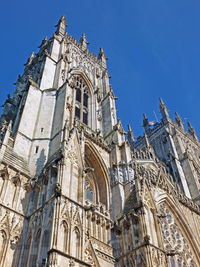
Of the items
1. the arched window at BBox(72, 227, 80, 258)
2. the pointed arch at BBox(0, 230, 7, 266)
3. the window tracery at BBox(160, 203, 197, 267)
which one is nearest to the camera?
the arched window at BBox(72, 227, 80, 258)

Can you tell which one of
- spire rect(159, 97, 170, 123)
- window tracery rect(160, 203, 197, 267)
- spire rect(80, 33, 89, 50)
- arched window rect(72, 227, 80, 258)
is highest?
spire rect(80, 33, 89, 50)

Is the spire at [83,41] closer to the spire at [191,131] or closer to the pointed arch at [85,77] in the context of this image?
the pointed arch at [85,77]

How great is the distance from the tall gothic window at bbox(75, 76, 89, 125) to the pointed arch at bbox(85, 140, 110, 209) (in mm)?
4151

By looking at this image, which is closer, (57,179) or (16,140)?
(57,179)

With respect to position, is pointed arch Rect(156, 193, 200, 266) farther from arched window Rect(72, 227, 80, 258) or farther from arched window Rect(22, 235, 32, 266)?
arched window Rect(22, 235, 32, 266)

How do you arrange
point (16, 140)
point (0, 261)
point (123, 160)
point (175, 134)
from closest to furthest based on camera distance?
point (0, 261) → point (16, 140) → point (123, 160) → point (175, 134)

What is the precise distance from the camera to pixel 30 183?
42.9 feet

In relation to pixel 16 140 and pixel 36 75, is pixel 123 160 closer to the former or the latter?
pixel 16 140

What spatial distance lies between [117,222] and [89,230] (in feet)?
6.72

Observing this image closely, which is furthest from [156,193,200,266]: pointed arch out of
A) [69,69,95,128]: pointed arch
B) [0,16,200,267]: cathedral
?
[69,69,95,128]: pointed arch

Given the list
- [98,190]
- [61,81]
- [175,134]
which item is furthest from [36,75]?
[175,134]

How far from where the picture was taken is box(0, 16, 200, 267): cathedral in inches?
422

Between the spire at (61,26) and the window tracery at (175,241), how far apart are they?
18.3m

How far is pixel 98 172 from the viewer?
1728 centimetres
